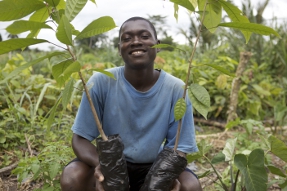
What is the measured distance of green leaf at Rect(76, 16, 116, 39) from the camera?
1292mm

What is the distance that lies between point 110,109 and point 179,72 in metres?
2.96

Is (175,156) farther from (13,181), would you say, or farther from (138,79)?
(13,181)

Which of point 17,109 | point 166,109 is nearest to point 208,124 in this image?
point 17,109

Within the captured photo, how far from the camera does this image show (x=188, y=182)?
1722 mm

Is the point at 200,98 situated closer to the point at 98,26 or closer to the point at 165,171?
the point at 165,171

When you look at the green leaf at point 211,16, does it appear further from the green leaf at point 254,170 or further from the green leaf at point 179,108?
the green leaf at point 254,170

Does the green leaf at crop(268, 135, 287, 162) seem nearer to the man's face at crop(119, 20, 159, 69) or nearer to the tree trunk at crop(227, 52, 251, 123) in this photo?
the man's face at crop(119, 20, 159, 69)

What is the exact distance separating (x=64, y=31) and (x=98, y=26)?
7.7 inches

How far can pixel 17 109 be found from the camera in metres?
2.92

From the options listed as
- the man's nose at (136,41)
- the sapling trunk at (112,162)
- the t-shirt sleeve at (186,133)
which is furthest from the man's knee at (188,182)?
the man's nose at (136,41)

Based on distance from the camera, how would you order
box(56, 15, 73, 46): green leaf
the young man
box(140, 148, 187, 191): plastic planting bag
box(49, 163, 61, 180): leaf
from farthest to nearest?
box(49, 163, 61, 180): leaf → the young man → box(140, 148, 187, 191): plastic planting bag → box(56, 15, 73, 46): green leaf

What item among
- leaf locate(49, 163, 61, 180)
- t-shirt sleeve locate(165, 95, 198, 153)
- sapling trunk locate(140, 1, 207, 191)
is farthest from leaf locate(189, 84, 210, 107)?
leaf locate(49, 163, 61, 180)

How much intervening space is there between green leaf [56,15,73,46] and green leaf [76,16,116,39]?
112 millimetres

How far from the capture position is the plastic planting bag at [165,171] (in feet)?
5.02
